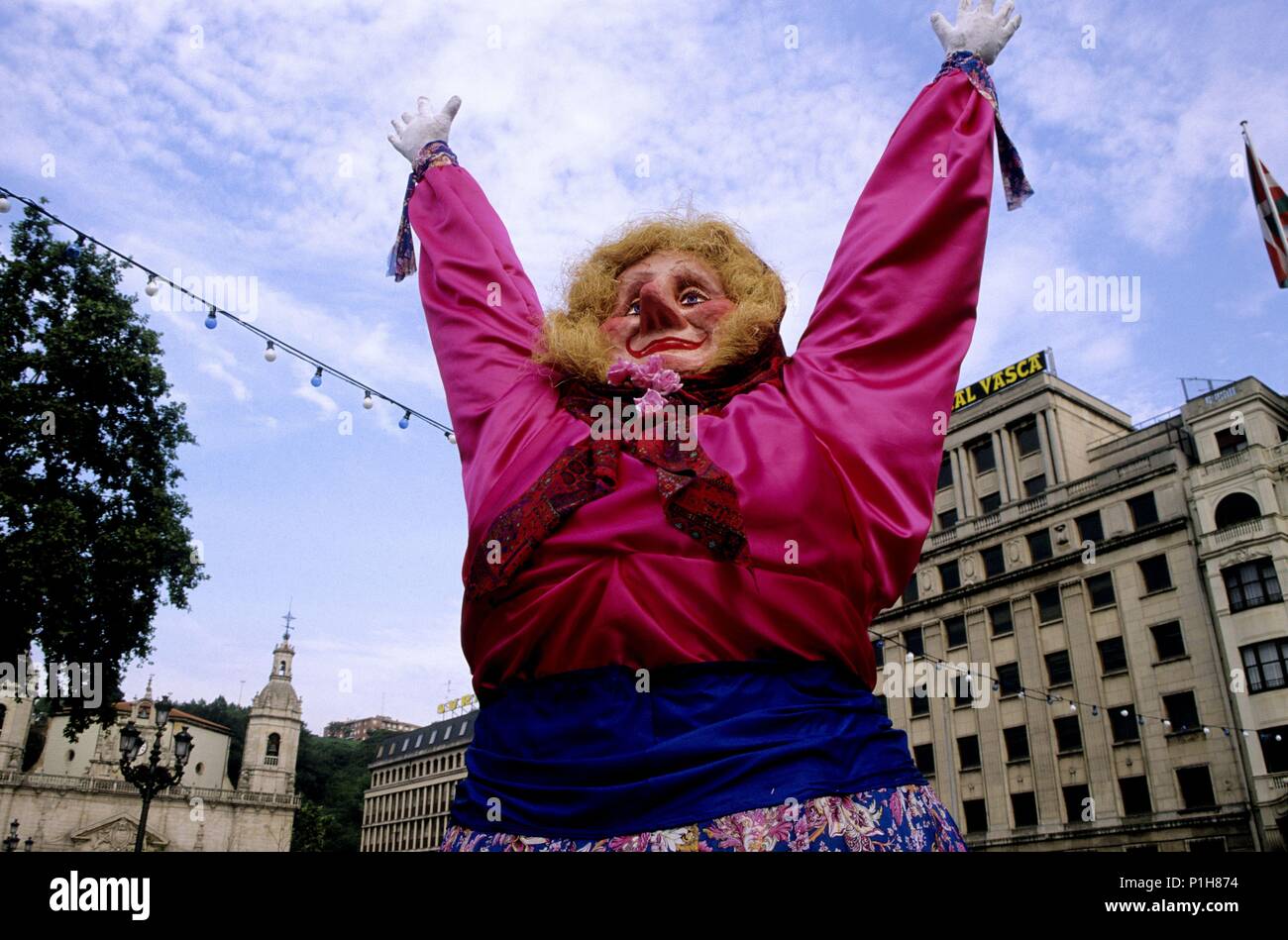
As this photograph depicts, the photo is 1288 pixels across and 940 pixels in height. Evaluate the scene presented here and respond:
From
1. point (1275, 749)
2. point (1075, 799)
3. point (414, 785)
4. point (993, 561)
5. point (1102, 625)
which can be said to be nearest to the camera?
point (1275, 749)

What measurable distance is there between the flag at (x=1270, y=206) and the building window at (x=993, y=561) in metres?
22.0

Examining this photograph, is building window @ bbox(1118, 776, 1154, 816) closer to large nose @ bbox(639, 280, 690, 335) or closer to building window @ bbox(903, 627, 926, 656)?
building window @ bbox(903, 627, 926, 656)

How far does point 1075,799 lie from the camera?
87.6 ft

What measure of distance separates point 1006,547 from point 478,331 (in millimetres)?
30556

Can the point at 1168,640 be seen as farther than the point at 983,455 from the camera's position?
No

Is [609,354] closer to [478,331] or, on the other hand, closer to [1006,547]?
[478,331]

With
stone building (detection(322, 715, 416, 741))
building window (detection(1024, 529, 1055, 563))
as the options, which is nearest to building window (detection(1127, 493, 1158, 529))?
building window (detection(1024, 529, 1055, 563))

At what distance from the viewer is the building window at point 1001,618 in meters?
30.1

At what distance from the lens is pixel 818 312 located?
273 centimetres

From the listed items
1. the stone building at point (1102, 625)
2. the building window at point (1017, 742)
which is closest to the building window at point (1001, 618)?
the stone building at point (1102, 625)

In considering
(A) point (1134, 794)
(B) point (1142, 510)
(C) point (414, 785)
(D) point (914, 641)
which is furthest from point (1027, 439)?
(C) point (414, 785)

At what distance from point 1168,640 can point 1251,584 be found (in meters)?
2.53

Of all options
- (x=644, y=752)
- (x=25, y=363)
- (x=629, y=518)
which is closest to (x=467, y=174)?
(x=629, y=518)

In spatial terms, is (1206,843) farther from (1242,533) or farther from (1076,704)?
(1242,533)
